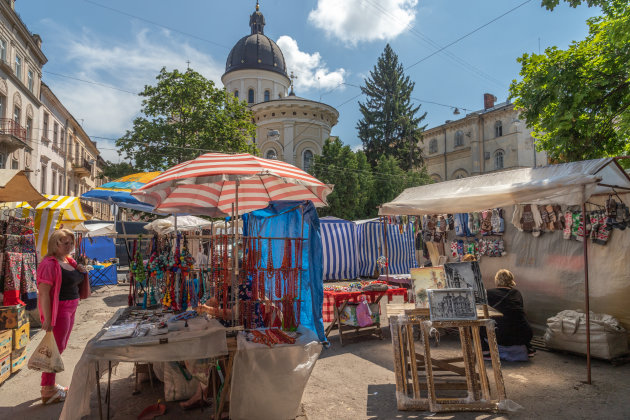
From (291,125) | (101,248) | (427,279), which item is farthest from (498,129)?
(427,279)

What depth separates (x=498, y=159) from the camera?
34812mm

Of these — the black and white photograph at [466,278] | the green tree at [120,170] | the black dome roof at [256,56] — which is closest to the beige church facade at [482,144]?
the black dome roof at [256,56]

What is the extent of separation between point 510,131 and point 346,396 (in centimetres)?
3418

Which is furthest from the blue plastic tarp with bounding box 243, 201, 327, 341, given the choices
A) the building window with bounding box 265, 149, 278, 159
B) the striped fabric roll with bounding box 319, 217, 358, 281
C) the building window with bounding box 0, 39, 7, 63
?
the building window with bounding box 265, 149, 278, 159

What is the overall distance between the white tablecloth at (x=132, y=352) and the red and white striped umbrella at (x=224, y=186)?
1351 mm

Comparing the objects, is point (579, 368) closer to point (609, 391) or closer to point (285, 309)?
point (609, 391)

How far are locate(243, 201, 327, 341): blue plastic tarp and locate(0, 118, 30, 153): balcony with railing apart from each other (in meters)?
18.6

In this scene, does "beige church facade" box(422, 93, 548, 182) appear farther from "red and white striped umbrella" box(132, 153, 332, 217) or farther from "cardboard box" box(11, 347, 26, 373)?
"cardboard box" box(11, 347, 26, 373)

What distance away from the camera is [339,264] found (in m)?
15.2

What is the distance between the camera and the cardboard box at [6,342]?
16.1 ft

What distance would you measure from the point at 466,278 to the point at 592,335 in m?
1.94

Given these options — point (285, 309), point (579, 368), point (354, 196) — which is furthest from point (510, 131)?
point (285, 309)

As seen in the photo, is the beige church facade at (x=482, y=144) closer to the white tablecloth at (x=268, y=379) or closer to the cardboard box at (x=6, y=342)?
the white tablecloth at (x=268, y=379)

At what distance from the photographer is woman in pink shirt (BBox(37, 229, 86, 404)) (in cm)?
408
